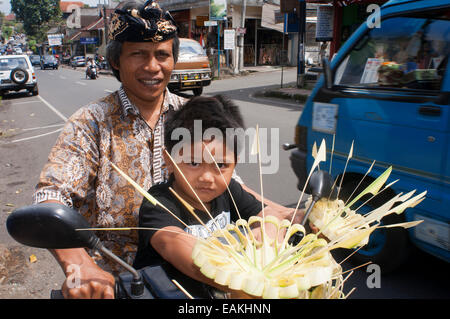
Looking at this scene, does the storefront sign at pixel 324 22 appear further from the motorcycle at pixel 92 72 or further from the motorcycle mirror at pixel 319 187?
the motorcycle at pixel 92 72

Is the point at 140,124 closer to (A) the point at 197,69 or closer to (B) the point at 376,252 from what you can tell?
(B) the point at 376,252

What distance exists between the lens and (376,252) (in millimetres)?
2988

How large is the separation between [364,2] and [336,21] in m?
1.55

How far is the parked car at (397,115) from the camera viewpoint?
2453mm

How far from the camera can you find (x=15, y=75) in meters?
16.0

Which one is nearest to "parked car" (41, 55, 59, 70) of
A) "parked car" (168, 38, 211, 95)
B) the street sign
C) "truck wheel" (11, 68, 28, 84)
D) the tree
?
the street sign

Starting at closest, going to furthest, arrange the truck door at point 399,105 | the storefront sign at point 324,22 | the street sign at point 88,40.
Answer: the truck door at point 399,105 → the storefront sign at point 324,22 → the street sign at point 88,40

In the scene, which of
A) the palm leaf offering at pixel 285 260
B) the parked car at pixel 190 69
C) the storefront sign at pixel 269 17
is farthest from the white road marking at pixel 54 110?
the storefront sign at pixel 269 17

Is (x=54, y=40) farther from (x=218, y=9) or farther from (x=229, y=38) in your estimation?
(x=229, y=38)

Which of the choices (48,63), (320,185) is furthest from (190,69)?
(48,63)

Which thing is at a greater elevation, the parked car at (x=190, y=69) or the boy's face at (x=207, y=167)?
the parked car at (x=190, y=69)

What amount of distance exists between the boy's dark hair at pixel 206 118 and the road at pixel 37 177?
0.94 feet

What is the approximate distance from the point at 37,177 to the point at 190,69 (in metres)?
9.18
